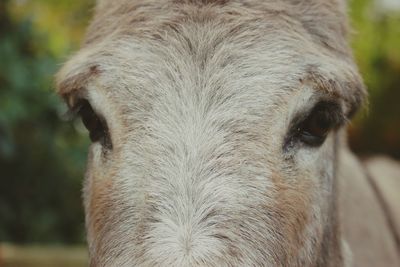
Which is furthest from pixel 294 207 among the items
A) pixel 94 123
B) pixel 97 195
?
pixel 94 123

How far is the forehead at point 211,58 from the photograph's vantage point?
3.39 m

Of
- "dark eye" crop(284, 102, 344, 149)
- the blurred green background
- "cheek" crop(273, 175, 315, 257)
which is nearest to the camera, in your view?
"cheek" crop(273, 175, 315, 257)

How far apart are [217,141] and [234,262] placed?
0.47 metres

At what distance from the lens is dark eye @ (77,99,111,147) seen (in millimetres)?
3571

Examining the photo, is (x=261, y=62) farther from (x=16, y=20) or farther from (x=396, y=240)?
(x=16, y=20)

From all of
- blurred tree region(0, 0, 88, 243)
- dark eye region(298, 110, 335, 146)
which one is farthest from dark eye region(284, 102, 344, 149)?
blurred tree region(0, 0, 88, 243)

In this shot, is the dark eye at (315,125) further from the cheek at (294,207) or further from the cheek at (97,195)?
the cheek at (97,195)

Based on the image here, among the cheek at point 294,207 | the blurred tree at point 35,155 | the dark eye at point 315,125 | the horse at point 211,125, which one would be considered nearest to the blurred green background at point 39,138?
the blurred tree at point 35,155

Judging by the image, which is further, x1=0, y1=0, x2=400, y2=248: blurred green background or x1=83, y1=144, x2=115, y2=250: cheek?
x1=0, y1=0, x2=400, y2=248: blurred green background

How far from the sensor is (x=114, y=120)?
11.3ft

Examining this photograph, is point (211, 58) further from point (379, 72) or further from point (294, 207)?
point (379, 72)

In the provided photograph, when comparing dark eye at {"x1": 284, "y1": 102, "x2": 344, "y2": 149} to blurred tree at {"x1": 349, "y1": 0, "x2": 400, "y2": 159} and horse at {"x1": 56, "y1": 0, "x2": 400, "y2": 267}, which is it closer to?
horse at {"x1": 56, "y1": 0, "x2": 400, "y2": 267}

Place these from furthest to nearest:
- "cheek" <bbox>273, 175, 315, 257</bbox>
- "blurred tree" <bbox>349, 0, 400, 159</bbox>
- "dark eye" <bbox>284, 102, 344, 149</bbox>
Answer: "blurred tree" <bbox>349, 0, 400, 159</bbox> → "dark eye" <bbox>284, 102, 344, 149</bbox> → "cheek" <bbox>273, 175, 315, 257</bbox>

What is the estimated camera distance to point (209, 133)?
326 cm
